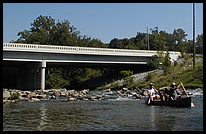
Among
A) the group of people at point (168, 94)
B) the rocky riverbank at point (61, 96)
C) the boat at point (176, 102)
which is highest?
the group of people at point (168, 94)

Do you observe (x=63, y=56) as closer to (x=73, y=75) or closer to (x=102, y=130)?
(x=73, y=75)

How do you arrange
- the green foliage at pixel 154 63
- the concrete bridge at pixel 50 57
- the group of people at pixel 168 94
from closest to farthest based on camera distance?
the group of people at pixel 168 94, the concrete bridge at pixel 50 57, the green foliage at pixel 154 63

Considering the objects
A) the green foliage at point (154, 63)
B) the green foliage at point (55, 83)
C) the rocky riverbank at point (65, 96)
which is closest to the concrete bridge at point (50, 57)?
the green foliage at point (154, 63)

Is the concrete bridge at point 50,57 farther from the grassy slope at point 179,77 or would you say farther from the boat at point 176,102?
the boat at point 176,102

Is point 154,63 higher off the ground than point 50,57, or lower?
lower

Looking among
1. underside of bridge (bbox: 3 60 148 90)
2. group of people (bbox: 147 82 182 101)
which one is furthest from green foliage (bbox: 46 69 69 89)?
group of people (bbox: 147 82 182 101)

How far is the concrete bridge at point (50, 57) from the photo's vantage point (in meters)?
48.1

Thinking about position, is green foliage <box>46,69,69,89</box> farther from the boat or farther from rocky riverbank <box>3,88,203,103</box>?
the boat

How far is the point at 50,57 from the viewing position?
51.1 meters

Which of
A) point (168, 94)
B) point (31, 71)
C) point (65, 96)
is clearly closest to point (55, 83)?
point (31, 71)

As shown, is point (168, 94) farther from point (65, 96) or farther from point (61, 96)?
point (61, 96)

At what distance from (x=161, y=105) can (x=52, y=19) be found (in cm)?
6645

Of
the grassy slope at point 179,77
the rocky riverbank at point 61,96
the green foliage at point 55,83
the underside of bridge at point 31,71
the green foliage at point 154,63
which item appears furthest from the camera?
the green foliage at point 55,83

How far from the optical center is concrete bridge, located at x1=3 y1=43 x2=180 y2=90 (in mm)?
48109
